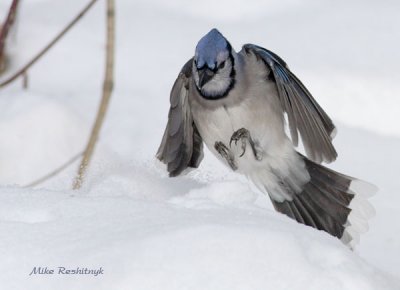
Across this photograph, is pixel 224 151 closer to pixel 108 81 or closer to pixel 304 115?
pixel 304 115

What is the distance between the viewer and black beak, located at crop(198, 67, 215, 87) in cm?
320

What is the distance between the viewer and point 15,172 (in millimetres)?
4289

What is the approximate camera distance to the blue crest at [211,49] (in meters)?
3.16

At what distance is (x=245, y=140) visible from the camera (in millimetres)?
3391

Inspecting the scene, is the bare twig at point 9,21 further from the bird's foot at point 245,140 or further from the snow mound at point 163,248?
the snow mound at point 163,248

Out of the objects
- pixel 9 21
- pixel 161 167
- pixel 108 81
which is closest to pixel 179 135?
pixel 161 167

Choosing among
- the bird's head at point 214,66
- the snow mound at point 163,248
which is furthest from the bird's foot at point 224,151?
the snow mound at point 163,248

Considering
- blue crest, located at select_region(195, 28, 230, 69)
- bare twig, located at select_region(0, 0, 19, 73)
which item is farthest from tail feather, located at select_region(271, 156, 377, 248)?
bare twig, located at select_region(0, 0, 19, 73)

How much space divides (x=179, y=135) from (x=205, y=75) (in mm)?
413

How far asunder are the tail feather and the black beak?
570mm

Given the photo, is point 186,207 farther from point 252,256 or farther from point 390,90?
point 390,90

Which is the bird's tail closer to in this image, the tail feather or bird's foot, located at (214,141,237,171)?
the tail feather

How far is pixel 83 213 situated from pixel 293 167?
1.19 meters

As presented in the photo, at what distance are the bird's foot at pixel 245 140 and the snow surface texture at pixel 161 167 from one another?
0.12 m
